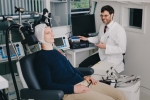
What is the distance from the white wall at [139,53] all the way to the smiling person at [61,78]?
1171 mm

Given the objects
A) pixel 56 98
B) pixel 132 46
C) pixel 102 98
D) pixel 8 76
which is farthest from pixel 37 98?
pixel 132 46

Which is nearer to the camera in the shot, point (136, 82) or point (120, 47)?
point (136, 82)

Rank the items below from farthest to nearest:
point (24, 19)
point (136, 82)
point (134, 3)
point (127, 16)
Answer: point (127, 16) < point (134, 3) < point (24, 19) < point (136, 82)

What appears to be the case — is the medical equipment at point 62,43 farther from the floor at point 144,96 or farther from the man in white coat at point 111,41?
the floor at point 144,96

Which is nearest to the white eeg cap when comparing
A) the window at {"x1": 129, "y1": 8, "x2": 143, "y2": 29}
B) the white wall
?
the white wall

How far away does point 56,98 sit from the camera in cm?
187

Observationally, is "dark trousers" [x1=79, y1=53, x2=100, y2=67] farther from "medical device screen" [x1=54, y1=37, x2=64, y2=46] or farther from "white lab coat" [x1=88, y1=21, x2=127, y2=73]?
"medical device screen" [x1=54, y1=37, x2=64, y2=46]

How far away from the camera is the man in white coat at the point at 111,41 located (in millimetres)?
3114

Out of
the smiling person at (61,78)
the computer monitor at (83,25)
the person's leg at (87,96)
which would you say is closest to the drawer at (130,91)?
the smiling person at (61,78)

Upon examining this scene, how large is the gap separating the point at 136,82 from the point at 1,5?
1.86m

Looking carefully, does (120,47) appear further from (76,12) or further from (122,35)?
(76,12)

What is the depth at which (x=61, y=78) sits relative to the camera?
2.13 m

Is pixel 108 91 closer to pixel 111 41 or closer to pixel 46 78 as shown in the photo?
pixel 46 78

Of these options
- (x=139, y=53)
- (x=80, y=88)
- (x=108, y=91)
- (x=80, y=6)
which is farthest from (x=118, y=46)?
(x=80, y=6)
